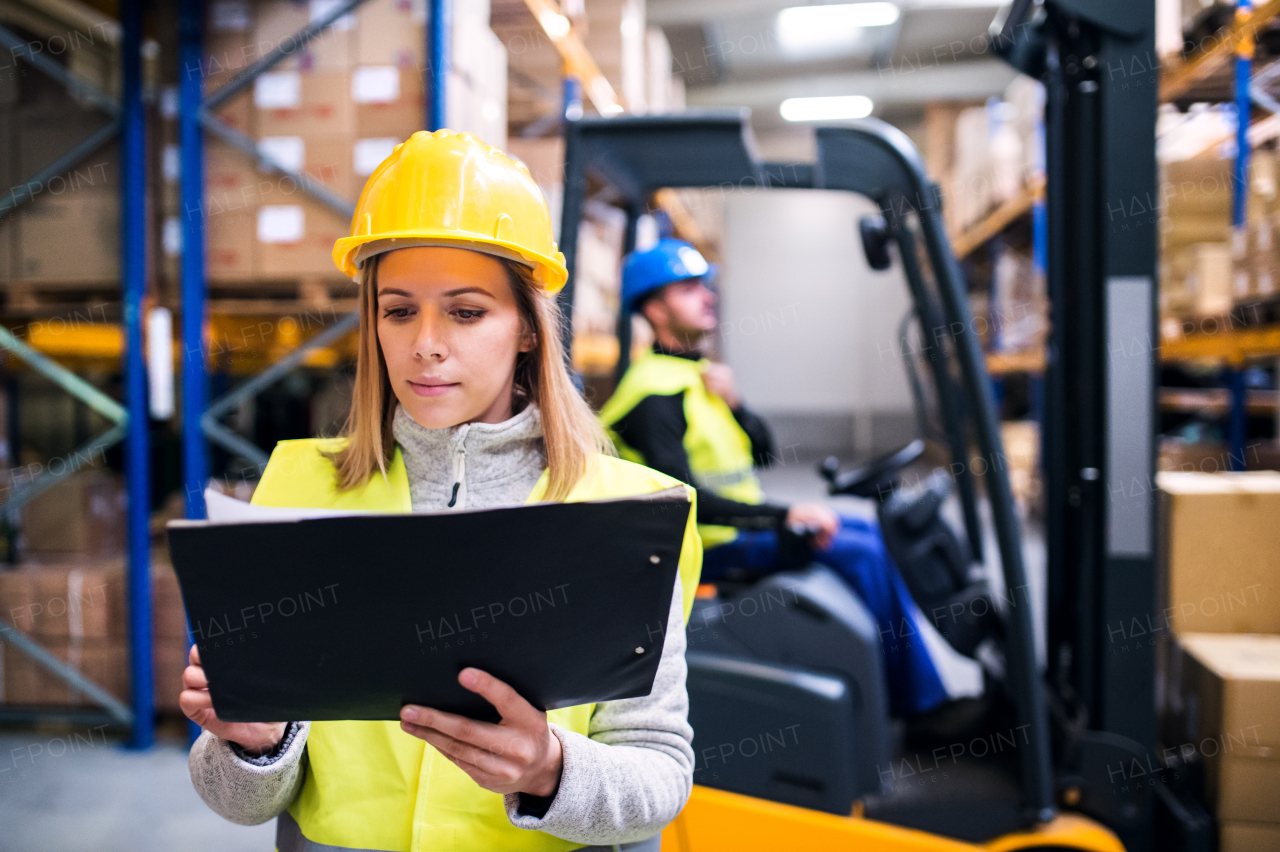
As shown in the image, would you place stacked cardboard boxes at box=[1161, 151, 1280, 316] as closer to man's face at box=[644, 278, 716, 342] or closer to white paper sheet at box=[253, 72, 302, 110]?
man's face at box=[644, 278, 716, 342]

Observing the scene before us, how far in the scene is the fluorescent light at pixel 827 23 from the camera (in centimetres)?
1022

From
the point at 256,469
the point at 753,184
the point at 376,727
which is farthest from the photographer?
the point at 256,469

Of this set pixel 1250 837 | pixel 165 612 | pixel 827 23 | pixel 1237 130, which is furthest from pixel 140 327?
pixel 827 23

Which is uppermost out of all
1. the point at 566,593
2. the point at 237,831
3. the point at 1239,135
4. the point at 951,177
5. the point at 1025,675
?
the point at 951,177

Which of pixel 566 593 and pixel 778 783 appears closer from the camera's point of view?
pixel 566 593

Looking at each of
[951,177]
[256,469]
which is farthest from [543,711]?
[951,177]

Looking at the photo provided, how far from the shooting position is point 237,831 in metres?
3.06

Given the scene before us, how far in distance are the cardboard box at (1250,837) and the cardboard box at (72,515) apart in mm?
4966

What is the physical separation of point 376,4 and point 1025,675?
3543 mm

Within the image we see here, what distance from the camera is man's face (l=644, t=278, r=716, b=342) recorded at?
8.70 feet

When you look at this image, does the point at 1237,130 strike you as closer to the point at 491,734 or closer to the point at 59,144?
the point at 491,734

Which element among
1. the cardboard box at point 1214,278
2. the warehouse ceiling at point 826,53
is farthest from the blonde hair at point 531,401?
the warehouse ceiling at point 826,53

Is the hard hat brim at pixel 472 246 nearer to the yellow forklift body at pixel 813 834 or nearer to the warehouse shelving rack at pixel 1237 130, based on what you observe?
the yellow forklift body at pixel 813 834

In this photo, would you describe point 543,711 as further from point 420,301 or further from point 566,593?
point 420,301
